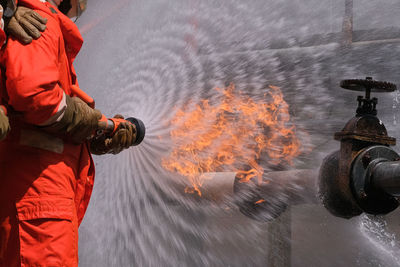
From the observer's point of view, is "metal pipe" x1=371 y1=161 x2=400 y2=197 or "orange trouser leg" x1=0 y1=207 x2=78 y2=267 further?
"metal pipe" x1=371 y1=161 x2=400 y2=197

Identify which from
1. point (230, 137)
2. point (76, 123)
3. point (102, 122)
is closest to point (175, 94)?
point (230, 137)

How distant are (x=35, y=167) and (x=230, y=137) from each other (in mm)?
1577

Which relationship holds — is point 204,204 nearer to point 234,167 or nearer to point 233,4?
point 234,167

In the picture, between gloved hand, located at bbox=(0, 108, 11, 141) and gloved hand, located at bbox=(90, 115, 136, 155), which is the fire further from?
gloved hand, located at bbox=(0, 108, 11, 141)

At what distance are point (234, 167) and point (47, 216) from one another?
1.39m

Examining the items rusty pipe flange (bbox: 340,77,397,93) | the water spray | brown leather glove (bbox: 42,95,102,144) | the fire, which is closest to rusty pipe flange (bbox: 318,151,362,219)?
the water spray

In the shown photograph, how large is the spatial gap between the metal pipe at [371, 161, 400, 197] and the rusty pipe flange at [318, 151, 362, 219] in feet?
0.66

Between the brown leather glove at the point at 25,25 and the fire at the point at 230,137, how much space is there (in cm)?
148

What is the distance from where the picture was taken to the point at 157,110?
3.52 meters

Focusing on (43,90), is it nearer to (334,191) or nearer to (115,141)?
(115,141)

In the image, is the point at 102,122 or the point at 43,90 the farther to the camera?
the point at 102,122

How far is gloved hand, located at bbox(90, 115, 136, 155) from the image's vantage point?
2.33 m

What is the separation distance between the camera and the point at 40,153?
1.90 meters

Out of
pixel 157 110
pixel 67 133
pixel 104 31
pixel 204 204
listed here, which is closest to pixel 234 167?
pixel 204 204
